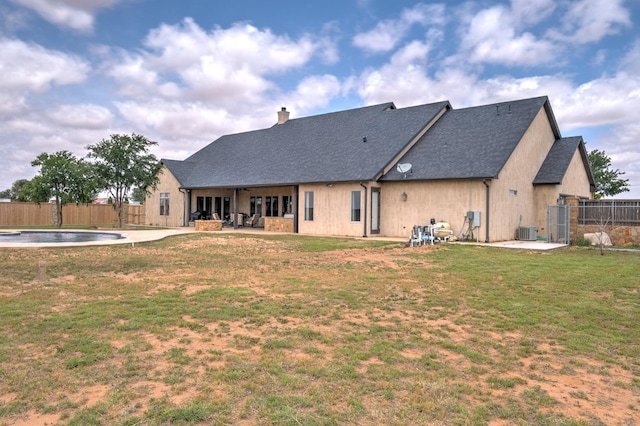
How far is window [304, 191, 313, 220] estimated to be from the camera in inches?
917

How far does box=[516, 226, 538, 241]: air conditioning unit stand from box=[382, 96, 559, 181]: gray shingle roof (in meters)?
3.96

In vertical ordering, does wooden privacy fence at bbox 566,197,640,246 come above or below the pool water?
above

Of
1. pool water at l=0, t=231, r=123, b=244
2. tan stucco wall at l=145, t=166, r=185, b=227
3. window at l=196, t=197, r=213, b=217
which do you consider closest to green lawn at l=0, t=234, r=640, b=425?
pool water at l=0, t=231, r=123, b=244

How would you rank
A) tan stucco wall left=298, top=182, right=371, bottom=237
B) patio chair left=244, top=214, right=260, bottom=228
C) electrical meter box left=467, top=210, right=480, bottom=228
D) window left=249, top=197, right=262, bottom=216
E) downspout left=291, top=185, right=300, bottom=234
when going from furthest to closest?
window left=249, top=197, right=262, bottom=216 → patio chair left=244, top=214, right=260, bottom=228 → downspout left=291, top=185, right=300, bottom=234 → tan stucco wall left=298, top=182, right=371, bottom=237 → electrical meter box left=467, top=210, right=480, bottom=228

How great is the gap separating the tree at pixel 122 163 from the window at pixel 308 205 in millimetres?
10436

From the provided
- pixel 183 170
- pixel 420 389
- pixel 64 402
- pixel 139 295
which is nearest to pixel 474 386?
pixel 420 389

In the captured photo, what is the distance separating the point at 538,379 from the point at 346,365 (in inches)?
71.4

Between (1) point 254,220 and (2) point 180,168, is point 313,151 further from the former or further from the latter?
(2) point 180,168

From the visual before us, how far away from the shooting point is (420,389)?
3729mm

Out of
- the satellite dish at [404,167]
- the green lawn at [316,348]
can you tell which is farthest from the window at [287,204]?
the green lawn at [316,348]

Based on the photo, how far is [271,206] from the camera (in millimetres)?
28938

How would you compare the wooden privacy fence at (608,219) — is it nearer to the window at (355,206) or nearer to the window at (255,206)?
the window at (355,206)

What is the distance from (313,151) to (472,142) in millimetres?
9261

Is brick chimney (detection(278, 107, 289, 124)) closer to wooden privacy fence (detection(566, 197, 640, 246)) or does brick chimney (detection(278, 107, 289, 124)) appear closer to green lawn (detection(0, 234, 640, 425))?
wooden privacy fence (detection(566, 197, 640, 246))
